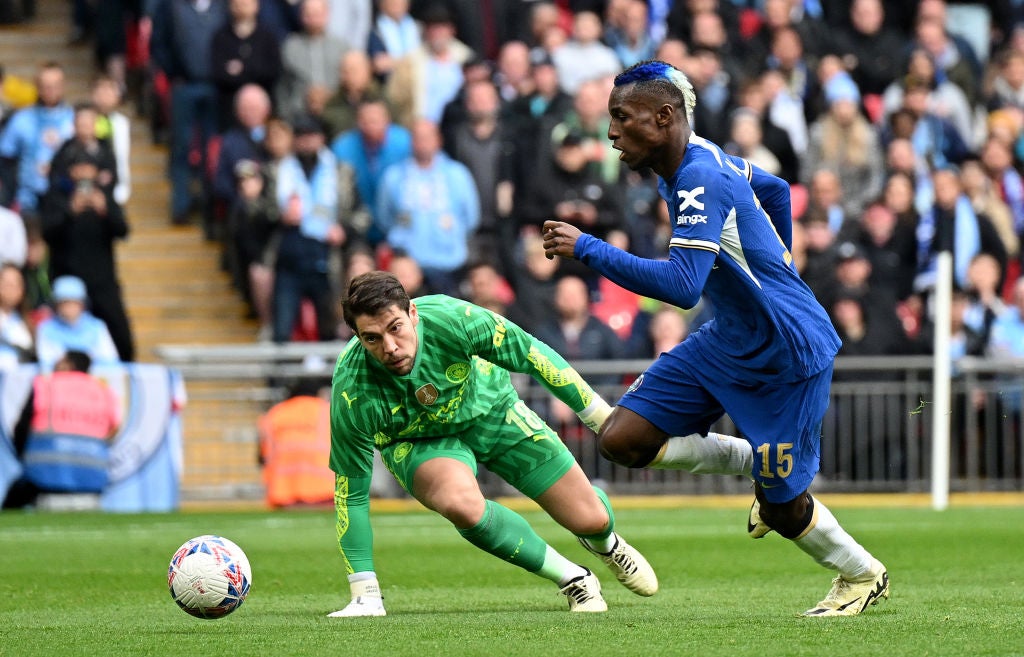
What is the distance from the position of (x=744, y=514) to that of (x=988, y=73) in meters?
8.23

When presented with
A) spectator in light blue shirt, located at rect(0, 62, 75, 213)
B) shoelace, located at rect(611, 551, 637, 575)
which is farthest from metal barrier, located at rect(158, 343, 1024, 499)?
shoelace, located at rect(611, 551, 637, 575)

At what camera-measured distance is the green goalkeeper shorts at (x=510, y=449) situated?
8.58 metres

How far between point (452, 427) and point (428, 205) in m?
9.63

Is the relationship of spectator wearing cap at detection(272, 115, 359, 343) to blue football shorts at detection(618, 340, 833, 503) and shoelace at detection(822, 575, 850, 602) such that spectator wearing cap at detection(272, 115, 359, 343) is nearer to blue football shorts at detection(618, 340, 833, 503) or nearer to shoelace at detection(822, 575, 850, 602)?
blue football shorts at detection(618, 340, 833, 503)

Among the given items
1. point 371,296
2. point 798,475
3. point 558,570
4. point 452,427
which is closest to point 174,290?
point 452,427

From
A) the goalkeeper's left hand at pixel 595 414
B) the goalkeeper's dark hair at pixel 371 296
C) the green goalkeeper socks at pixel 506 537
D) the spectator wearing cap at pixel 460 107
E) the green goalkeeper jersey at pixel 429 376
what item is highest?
the spectator wearing cap at pixel 460 107

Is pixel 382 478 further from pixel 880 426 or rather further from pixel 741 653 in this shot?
pixel 741 653

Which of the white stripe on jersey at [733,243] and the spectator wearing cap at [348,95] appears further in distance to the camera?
the spectator wearing cap at [348,95]

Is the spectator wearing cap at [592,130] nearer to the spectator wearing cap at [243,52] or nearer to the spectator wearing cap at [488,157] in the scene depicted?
the spectator wearing cap at [488,157]

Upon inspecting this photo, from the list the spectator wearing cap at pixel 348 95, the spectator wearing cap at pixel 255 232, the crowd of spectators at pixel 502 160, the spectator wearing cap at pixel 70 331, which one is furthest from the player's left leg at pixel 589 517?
the spectator wearing cap at pixel 348 95

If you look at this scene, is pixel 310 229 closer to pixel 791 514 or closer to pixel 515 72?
pixel 515 72

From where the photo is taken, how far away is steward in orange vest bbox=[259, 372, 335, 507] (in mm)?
16734

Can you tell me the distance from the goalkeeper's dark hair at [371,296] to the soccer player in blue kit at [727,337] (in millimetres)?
862

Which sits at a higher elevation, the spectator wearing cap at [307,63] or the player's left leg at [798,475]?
the spectator wearing cap at [307,63]
